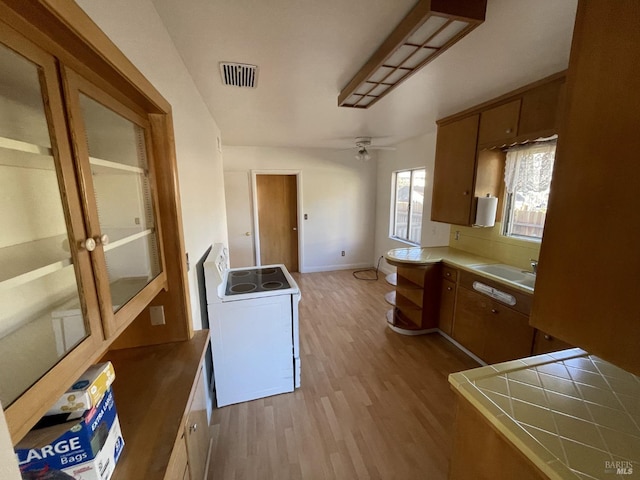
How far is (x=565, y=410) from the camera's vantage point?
89 centimetres

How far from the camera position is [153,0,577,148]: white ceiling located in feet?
3.90

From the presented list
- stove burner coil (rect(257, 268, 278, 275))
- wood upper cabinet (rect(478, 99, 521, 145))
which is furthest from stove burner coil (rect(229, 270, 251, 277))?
wood upper cabinet (rect(478, 99, 521, 145))

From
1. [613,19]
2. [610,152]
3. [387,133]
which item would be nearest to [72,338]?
[610,152]

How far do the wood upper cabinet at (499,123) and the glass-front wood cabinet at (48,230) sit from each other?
2.70 m

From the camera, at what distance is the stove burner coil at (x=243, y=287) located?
2.02m

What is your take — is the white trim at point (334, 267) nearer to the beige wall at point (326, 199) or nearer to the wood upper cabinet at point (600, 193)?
the beige wall at point (326, 199)

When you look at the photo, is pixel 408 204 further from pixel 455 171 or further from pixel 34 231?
pixel 34 231

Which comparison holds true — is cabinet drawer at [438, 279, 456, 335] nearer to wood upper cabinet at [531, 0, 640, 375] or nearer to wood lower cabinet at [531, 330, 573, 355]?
wood lower cabinet at [531, 330, 573, 355]

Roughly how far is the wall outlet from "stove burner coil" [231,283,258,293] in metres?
0.65

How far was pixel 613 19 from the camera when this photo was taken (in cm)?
65

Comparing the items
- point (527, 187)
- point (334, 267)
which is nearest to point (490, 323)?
point (527, 187)

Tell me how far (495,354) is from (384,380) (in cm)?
99

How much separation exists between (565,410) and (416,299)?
203 cm

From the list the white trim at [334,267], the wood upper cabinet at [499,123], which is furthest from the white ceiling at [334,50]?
the white trim at [334,267]
